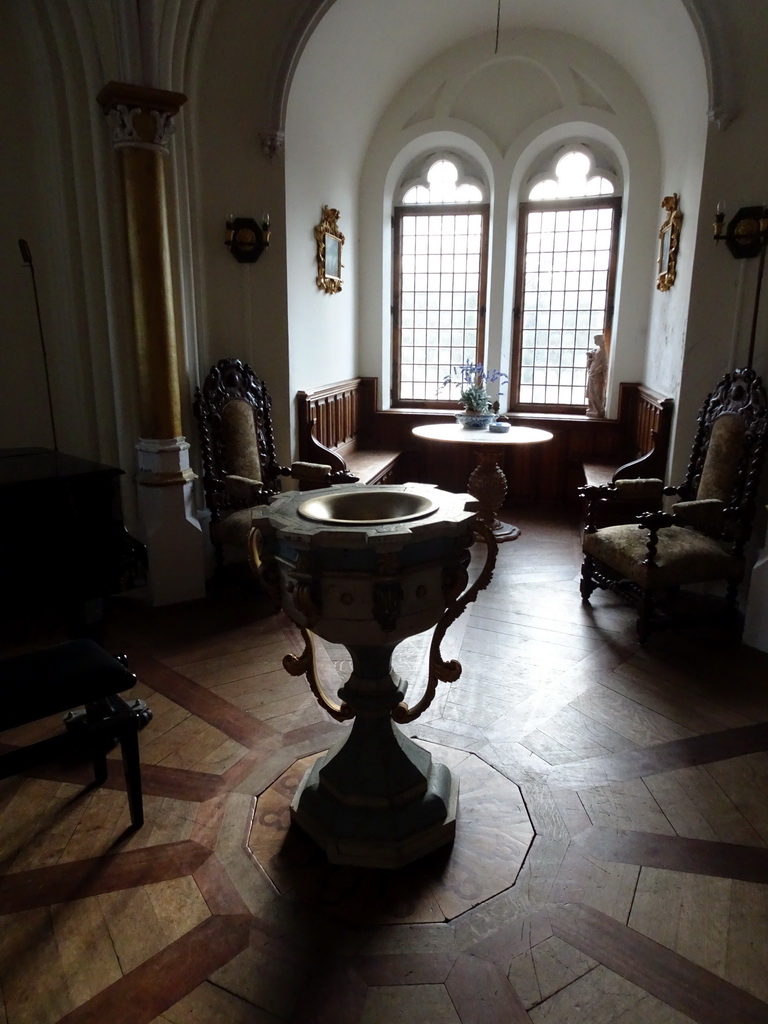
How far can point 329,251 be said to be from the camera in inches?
231

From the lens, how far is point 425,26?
5906mm

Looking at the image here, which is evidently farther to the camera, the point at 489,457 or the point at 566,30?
the point at 566,30

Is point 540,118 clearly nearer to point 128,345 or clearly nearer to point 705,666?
point 128,345

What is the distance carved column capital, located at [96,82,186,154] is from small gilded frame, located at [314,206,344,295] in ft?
6.20

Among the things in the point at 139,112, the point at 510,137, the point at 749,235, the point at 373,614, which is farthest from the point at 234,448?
the point at 510,137

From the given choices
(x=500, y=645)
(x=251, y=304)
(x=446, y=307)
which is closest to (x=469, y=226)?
(x=446, y=307)

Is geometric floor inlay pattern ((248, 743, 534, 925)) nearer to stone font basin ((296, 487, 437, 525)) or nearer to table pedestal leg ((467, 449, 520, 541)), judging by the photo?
stone font basin ((296, 487, 437, 525))

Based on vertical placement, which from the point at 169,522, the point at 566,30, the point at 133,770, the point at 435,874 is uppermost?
the point at 566,30

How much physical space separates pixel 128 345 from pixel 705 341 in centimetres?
353

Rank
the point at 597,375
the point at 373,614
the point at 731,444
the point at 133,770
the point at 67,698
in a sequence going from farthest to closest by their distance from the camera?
the point at 597,375, the point at 731,444, the point at 133,770, the point at 67,698, the point at 373,614

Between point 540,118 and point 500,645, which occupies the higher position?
point 540,118

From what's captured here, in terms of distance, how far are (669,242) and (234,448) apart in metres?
3.59

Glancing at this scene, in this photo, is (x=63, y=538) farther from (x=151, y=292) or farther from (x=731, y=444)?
(x=731, y=444)

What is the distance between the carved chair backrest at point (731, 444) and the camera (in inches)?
154
